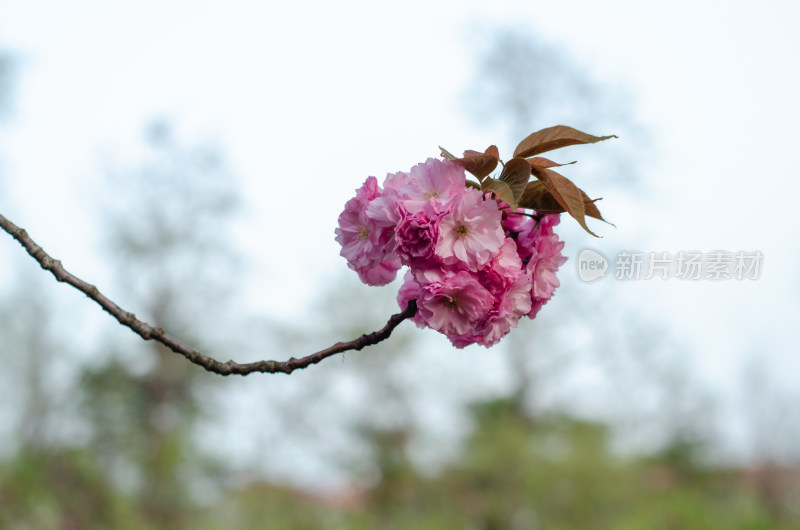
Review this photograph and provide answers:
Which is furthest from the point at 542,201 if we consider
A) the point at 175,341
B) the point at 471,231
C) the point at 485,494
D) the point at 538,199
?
the point at 485,494

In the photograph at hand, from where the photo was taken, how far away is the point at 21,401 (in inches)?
240

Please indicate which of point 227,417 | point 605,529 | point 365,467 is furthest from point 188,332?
point 605,529

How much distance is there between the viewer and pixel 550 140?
0.77m

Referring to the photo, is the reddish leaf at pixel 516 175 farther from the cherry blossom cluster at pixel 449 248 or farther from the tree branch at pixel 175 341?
the tree branch at pixel 175 341

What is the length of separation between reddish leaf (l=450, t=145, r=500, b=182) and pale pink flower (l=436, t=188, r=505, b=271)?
0.04 metres

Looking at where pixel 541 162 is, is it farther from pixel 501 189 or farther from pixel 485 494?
pixel 485 494

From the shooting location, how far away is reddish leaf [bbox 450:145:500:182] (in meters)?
0.75

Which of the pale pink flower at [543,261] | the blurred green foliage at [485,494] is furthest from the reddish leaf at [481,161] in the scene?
the blurred green foliage at [485,494]

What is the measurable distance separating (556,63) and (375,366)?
11.4 feet

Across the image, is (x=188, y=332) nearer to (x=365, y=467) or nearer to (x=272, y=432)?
(x=272, y=432)

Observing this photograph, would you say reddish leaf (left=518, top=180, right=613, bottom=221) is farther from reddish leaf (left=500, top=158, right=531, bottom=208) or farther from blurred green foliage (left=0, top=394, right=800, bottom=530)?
blurred green foliage (left=0, top=394, right=800, bottom=530)

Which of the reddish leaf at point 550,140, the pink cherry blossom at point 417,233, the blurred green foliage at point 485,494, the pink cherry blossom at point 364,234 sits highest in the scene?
the blurred green foliage at point 485,494

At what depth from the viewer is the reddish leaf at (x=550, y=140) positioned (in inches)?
29.7

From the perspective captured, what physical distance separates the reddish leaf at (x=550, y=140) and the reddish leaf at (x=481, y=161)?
0.14ft
